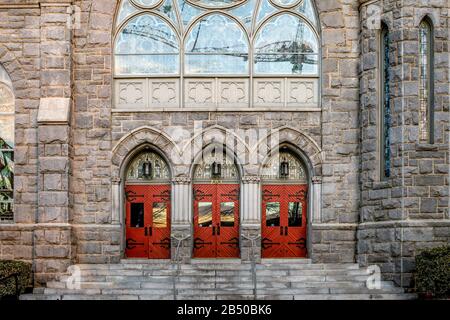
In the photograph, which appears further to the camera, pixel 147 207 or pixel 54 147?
pixel 147 207

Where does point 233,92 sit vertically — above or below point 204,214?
above

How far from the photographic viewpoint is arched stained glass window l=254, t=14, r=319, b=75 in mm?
20297

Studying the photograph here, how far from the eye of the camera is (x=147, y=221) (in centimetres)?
2041

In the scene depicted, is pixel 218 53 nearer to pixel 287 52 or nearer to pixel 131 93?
pixel 287 52

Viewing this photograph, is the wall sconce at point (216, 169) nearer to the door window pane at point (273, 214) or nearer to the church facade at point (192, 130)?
the church facade at point (192, 130)

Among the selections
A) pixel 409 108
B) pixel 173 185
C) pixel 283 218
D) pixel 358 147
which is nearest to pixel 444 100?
pixel 409 108

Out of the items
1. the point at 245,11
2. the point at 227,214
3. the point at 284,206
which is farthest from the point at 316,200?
the point at 245,11

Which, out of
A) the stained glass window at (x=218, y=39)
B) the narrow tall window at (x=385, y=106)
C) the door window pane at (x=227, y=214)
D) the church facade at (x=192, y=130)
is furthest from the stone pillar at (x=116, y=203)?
the narrow tall window at (x=385, y=106)

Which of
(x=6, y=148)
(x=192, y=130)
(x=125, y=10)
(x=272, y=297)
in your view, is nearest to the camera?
(x=272, y=297)

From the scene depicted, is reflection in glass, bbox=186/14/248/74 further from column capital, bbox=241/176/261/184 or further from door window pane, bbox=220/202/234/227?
door window pane, bbox=220/202/234/227

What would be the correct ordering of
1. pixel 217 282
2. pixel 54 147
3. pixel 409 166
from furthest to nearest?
pixel 54 147, pixel 217 282, pixel 409 166

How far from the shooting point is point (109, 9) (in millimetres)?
20172

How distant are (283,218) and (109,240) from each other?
412 cm

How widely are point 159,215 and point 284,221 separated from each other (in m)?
2.98
